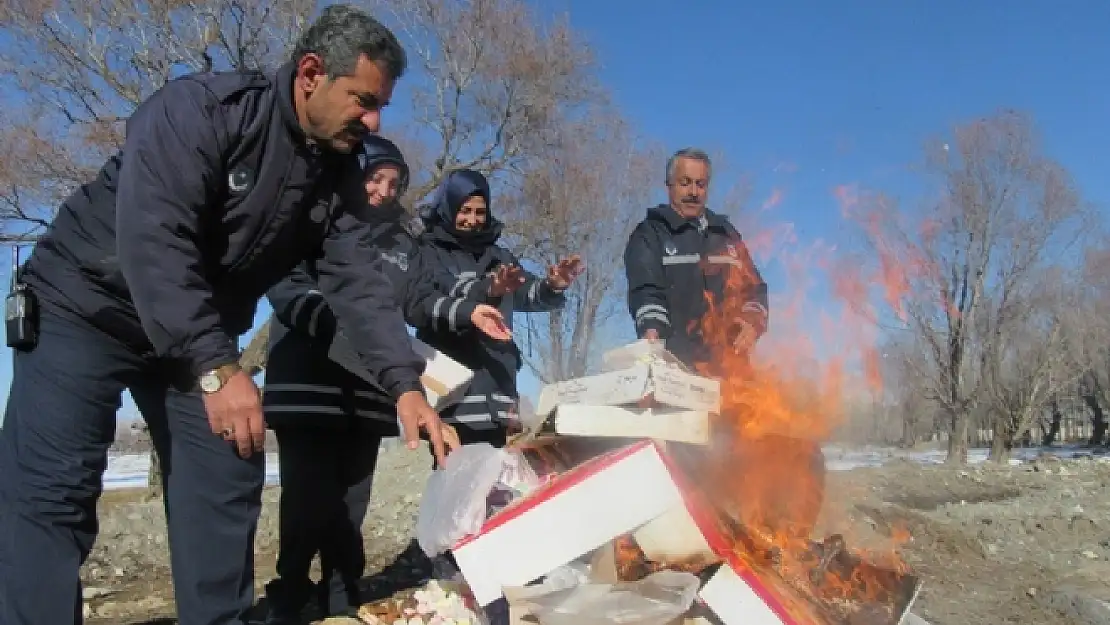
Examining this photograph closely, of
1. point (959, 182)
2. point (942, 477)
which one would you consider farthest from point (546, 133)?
point (959, 182)

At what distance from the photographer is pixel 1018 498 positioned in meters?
9.99

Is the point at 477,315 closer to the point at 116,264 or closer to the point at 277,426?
the point at 277,426

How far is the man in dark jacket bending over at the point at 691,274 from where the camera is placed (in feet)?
13.4

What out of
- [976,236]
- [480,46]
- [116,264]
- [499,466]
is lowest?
[499,466]

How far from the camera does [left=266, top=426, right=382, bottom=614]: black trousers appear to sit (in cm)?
330

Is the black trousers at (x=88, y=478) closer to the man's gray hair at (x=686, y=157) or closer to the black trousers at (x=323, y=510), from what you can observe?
the black trousers at (x=323, y=510)

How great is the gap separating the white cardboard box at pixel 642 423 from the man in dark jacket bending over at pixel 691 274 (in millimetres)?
956

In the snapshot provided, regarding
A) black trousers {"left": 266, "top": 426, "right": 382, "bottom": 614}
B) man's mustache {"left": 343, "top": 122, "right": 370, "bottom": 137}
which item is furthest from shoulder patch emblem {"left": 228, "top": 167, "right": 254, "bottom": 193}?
black trousers {"left": 266, "top": 426, "right": 382, "bottom": 614}

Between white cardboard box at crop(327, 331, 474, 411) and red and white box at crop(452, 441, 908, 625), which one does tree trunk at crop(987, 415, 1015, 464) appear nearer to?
white cardboard box at crop(327, 331, 474, 411)

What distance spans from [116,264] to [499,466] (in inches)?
52.2

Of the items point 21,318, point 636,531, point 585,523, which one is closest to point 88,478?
point 21,318

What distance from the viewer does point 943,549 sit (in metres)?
5.79

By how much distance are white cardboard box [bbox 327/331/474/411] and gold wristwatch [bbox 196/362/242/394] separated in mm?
1206

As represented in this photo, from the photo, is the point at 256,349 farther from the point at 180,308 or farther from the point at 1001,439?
the point at 1001,439
